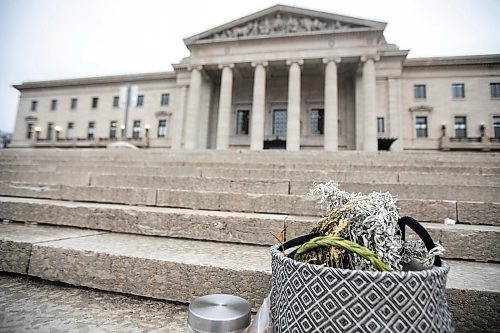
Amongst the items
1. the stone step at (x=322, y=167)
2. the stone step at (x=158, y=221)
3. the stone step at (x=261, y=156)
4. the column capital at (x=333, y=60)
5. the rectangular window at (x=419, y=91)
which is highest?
the column capital at (x=333, y=60)

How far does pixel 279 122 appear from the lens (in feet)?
84.8

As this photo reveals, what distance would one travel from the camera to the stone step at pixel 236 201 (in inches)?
105

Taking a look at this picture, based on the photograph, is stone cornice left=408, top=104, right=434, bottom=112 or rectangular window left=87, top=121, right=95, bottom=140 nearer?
stone cornice left=408, top=104, right=434, bottom=112

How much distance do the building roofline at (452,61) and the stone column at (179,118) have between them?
20882 mm

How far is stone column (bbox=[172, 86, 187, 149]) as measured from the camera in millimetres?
24609

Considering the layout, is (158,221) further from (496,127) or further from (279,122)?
(496,127)

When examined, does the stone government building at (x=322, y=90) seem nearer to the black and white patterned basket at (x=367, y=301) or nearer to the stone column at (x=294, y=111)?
the stone column at (x=294, y=111)

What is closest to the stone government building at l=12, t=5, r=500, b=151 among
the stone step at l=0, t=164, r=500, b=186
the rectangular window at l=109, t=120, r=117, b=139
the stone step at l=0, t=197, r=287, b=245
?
the rectangular window at l=109, t=120, r=117, b=139

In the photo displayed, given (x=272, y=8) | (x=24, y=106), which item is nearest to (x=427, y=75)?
(x=272, y=8)

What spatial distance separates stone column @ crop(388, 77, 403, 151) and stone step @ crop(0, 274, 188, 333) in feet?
79.4

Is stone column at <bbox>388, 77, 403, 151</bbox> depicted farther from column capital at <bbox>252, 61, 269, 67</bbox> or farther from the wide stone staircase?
the wide stone staircase

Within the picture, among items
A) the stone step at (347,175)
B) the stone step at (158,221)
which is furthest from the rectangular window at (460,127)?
the stone step at (158,221)

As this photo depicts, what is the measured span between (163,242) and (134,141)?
2970 centimetres

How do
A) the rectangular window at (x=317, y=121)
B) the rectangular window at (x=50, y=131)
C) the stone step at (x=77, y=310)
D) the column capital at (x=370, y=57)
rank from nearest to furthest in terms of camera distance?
the stone step at (x=77, y=310) < the column capital at (x=370, y=57) < the rectangular window at (x=317, y=121) < the rectangular window at (x=50, y=131)
